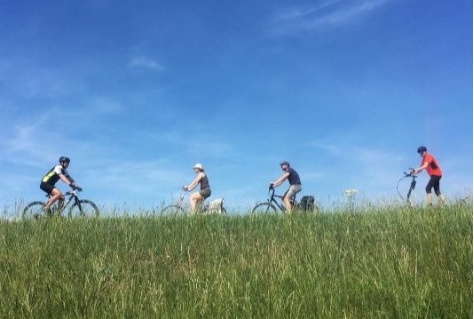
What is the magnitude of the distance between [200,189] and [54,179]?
492cm

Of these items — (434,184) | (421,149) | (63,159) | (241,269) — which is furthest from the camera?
(421,149)

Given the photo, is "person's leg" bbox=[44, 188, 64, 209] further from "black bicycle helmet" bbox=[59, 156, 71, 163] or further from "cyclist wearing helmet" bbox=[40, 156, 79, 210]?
"black bicycle helmet" bbox=[59, 156, 71, 163]

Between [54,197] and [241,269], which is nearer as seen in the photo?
[241,269]

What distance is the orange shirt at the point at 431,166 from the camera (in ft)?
61.5

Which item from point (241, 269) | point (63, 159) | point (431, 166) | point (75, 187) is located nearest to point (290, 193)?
point (431, 166)

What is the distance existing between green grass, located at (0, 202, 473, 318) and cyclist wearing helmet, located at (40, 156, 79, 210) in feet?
18.0

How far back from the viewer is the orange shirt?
61.5 feet

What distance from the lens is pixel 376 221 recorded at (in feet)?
34.8

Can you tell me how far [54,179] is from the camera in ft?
58.1

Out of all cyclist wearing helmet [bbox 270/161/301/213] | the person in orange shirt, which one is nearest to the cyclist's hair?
the person in orange shirt

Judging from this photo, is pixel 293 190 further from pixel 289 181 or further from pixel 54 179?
pixel 54 179

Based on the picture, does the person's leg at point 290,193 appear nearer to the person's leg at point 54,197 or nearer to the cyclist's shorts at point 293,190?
the cyclist's shorts at point 293,190

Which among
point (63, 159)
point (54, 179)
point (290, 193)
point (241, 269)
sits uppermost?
point (63, 159)

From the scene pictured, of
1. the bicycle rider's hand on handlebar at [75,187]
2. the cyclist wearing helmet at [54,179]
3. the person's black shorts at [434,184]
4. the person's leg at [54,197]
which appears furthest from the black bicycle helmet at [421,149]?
the person's leg at [54,197]
